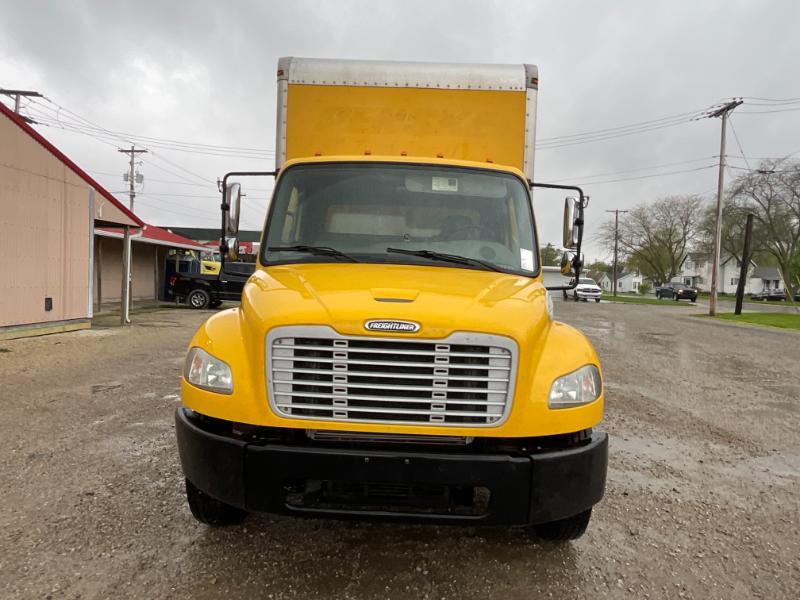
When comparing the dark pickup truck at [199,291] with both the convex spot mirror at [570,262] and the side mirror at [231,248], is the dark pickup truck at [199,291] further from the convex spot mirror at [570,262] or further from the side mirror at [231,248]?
the convex spot mirror at [570,262]

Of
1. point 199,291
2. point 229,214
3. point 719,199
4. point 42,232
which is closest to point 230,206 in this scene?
point 229,214

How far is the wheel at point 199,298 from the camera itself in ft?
65.5

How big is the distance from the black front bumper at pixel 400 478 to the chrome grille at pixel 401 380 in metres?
0.18

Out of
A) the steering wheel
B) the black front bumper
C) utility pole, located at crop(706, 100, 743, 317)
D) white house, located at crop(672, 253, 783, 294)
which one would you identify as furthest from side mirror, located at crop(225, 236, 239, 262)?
white house, located at crop(672, 253, 783, 294)

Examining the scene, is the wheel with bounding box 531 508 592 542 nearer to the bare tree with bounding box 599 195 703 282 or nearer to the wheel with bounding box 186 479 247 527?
the wheel with bounding box 186 479 247 527

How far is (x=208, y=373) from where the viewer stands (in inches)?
106

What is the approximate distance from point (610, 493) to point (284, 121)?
13.4ft

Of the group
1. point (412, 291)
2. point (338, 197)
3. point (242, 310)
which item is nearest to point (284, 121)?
point (338, 197)

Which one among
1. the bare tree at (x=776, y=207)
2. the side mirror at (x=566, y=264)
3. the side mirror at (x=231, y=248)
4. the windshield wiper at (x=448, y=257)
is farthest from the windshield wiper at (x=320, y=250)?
the bare tree at (x=776, y=207)

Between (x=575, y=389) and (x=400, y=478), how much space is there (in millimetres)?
974

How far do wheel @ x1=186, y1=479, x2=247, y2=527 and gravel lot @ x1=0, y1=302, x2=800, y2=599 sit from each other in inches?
4.7

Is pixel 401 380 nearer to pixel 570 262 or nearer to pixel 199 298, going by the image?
pixel 570 262

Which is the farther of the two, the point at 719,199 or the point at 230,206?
the point at 719,199

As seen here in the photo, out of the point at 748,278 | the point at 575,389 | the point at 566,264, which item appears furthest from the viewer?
the point at 748,278
